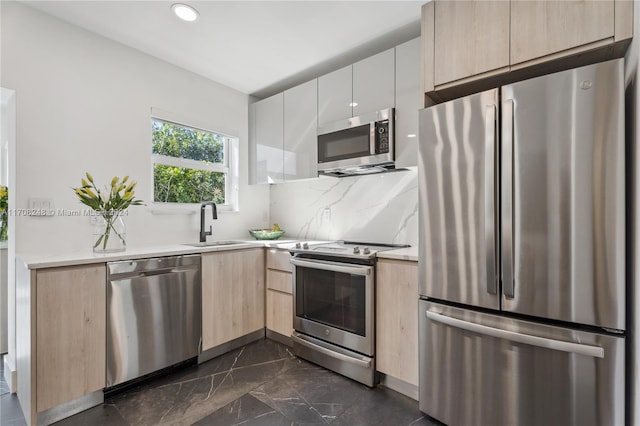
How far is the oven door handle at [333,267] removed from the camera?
6.58ft

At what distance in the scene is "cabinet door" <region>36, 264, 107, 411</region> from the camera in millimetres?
1592

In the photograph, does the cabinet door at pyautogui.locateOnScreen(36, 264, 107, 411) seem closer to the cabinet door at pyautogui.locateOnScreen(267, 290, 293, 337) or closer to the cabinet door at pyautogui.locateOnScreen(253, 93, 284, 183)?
the cabinet door at pyautogui.locateOnScreen(267, 290, 293, 337)

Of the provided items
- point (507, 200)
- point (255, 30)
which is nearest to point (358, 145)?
point (255, 30)

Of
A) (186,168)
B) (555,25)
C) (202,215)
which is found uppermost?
(555,25)

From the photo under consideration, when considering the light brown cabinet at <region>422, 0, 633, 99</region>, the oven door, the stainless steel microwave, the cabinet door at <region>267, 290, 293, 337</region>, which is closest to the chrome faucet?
the cabinet door at <region>267, 290, 293, 337</region>

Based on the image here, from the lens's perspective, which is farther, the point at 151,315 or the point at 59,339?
the point at 151,315

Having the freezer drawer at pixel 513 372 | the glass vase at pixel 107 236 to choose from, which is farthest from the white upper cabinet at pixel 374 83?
the glass vase at pixel 107 236

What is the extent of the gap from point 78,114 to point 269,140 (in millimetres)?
1548

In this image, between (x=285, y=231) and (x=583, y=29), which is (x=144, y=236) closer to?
(x=285, y=231)

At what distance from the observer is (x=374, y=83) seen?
231 centimetres

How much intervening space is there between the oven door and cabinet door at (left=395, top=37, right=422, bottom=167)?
86 cm

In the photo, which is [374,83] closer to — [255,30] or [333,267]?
[255,30]

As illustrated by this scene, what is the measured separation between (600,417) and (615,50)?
5.08 ft

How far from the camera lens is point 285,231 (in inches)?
137
